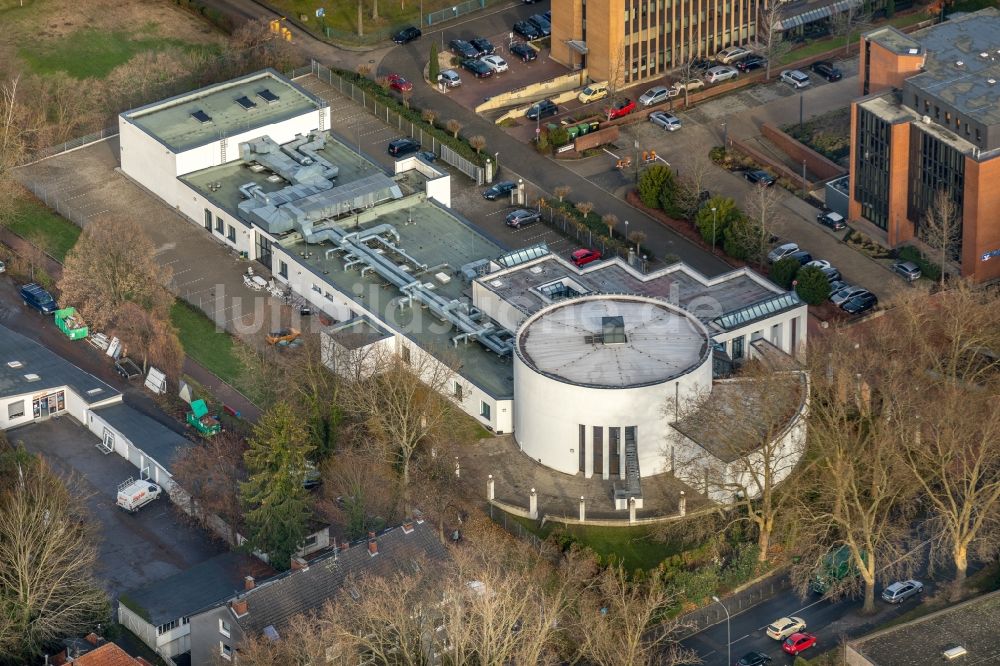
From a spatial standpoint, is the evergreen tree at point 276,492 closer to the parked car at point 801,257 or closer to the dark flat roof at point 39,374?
the dark flat roof at point 39,374

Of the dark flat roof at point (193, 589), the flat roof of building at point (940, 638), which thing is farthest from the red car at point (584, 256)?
the flat roof of building at point (940, 638)

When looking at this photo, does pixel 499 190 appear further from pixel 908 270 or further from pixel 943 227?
pixel 943 227

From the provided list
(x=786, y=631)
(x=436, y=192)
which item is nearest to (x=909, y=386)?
(x=786, y=631)

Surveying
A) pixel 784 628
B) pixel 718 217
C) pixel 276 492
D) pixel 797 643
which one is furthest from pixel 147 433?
pixel 718 217

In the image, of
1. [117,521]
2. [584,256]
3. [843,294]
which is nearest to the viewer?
[117,521]

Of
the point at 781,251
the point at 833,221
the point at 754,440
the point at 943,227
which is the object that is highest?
the point at 943,227

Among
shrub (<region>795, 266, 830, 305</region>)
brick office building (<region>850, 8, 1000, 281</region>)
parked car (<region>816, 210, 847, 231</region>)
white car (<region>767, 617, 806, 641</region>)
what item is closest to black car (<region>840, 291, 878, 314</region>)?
shrub (<region>795, 266, 830, 305</region>)
